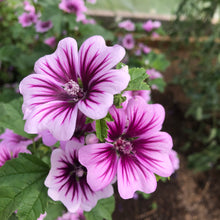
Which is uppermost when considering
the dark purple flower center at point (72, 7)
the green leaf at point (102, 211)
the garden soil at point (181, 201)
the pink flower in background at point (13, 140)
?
the dark purple flower center at point (72, 7)

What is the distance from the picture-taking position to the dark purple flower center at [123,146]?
2.09 ft

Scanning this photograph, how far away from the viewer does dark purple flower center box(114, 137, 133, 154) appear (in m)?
0.64

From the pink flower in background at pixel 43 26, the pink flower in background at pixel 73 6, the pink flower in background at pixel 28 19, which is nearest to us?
the pink flower in background at pixel 73 6

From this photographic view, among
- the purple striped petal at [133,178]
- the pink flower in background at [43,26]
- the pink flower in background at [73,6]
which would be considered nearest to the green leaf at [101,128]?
the purple striped petal at [133,178]

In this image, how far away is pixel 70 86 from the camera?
596 millimetres

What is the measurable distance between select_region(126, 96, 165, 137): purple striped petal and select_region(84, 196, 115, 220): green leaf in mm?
371

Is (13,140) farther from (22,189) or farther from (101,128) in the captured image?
(101,128)

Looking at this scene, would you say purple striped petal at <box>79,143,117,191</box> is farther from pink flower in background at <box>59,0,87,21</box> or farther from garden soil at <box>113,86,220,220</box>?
garden soil at <box>113,86,220,220</box>

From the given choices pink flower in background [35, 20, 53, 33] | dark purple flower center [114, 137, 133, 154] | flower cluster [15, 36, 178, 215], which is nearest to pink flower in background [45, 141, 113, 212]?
flower cluster [15, 36, 178, 215]

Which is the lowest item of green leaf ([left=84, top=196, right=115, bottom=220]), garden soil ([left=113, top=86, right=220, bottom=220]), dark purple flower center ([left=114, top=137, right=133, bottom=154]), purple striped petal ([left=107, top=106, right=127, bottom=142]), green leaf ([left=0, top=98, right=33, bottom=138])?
garden soil ([left=113, top=86, right=220, bottom=220])

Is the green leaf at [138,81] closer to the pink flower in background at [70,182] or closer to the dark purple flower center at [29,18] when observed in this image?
the pink flower in background at [70,182]

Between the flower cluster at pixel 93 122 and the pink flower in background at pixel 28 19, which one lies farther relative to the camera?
the pink flower in background at pixel 28 19

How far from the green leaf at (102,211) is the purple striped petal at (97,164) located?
0.29 meters

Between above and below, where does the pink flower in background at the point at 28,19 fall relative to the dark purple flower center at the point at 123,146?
above
